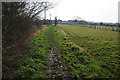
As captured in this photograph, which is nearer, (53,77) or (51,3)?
(53,77)

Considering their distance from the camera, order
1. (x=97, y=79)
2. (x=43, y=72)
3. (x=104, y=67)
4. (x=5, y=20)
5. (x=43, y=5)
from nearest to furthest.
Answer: (x=97, y=79) < (x=43, y=72) < (x=104, y=67) < (x=5, y=20) < (x=43, y=5)

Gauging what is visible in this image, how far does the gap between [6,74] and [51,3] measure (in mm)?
10639

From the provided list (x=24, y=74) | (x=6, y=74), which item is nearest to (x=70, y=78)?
→ (x=24, y=74)

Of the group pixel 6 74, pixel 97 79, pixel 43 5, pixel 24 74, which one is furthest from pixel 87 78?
pixel 43 5

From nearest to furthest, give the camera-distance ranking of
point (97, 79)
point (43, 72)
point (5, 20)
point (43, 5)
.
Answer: point (97, 79) → point (43, 72) → point (5, 20) → point (43, 5)

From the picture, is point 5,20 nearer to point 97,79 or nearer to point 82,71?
point 82,71

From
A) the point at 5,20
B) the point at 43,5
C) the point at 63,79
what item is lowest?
the point at 63,79

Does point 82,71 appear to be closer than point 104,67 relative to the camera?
Yes

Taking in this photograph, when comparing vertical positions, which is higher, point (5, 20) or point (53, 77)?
point (5, 20)

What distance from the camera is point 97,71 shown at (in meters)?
5.34

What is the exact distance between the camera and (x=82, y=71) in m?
5.40

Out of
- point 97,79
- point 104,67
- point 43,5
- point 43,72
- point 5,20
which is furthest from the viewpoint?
point 43,5

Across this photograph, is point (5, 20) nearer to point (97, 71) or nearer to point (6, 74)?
point (6, 74)

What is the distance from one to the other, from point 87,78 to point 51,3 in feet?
35.8
